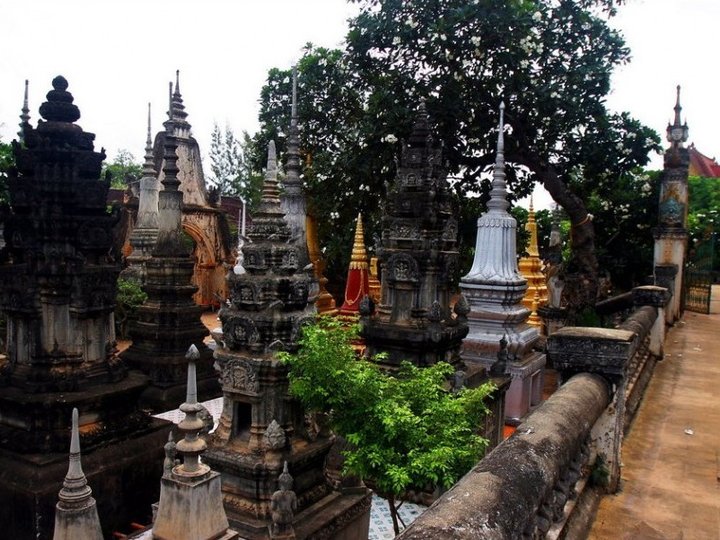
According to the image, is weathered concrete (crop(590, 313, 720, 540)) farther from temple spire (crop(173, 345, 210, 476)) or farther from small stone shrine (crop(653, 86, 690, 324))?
small stone shrine (crop(653, 86, 690, 324))

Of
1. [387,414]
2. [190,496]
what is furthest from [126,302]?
[387,414]

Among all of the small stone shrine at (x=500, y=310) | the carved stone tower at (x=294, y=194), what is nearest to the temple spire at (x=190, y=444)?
the small stone shrine at (x=500, y=310)

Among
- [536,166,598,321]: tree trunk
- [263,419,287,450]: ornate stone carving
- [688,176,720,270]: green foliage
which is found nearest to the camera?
[263,419,287,450]: ornate stone carving

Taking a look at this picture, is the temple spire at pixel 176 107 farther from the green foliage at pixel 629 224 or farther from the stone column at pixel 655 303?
the green foliage at pixel 629 224

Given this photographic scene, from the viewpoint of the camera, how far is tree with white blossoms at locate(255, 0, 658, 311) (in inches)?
541

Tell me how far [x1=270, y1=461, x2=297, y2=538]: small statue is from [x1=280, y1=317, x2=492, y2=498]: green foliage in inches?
24.4

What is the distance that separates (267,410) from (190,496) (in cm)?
158

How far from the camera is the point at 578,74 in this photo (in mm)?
13922

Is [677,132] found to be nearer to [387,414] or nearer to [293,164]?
[293,164]

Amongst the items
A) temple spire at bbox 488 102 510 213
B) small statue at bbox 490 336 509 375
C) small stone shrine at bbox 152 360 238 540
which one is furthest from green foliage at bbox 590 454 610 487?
temple spire at bbox 488 102 510 213

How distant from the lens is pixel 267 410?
6.17m

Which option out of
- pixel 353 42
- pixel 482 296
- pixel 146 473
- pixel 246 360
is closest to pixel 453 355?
pixel 482 296

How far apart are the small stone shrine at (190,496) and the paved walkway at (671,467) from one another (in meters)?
3.01

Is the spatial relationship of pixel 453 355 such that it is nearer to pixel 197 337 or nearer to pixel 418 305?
pixel 418 305
